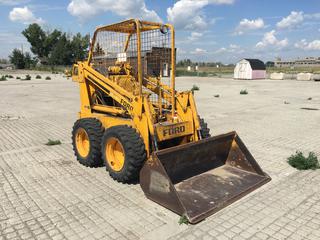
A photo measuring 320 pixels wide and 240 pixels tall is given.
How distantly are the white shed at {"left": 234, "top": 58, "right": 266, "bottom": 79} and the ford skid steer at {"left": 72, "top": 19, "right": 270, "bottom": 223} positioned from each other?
116 feet

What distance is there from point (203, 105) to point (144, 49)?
33.6 ft

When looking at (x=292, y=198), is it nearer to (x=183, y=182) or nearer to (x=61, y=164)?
(x=183, y=182)

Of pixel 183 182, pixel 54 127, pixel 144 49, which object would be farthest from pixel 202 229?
pixel 54 127

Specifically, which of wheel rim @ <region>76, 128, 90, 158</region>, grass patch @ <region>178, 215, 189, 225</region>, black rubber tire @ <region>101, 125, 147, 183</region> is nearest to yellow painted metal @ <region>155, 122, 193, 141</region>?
black rubber tire @ <region>101, 125, 147, 183</region>

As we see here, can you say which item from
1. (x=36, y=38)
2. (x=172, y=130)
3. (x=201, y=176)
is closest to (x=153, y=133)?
(x=172, y=130)

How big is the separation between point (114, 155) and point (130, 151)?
0.79 metres

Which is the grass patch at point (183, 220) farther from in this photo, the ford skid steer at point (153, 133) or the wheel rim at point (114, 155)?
the wheel rim at point (114, 155)

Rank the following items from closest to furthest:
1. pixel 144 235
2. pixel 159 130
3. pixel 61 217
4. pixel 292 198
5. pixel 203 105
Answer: pixel 144 235 → pixel 61 217 → pixel 292 198 → pixel 159 130 → pixel 203 105

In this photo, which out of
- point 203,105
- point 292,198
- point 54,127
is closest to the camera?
point 292,198

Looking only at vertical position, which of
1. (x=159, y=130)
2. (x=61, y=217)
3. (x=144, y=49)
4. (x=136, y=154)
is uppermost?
(x=144, y=49)

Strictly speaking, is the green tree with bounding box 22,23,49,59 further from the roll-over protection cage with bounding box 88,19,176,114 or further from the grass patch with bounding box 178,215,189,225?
the grass patch with bounding box 178,215,189,225

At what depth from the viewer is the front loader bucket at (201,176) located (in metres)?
4.30

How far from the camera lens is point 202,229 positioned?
154 inches

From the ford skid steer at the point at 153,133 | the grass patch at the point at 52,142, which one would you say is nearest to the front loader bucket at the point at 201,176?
the ford skid steer at the point at 153,133
